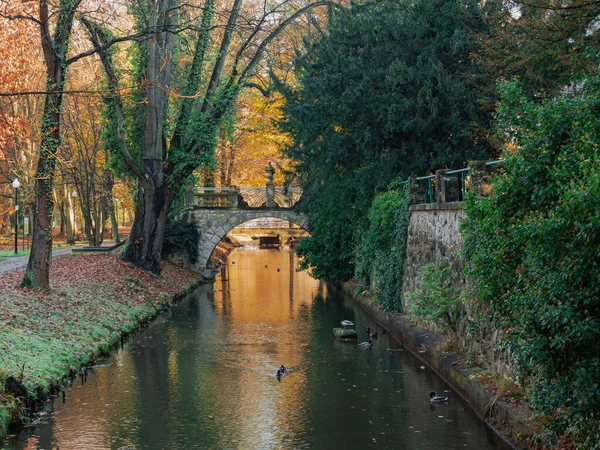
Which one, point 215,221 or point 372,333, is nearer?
point 372,333

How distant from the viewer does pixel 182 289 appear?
86.9 ft

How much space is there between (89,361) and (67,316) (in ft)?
7.26

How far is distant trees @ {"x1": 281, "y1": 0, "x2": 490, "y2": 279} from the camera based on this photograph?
21.0 metres

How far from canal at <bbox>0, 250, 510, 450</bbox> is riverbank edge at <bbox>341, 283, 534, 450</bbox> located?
0.17 m

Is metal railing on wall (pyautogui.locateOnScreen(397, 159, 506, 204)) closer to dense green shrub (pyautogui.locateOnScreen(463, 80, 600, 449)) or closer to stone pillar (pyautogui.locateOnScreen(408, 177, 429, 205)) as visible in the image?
stone pillar (pyautogui.locateOnScreen(408, 177, 429, 205))

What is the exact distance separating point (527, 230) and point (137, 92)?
771 inches

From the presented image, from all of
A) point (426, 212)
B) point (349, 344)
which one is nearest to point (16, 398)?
point (349, 344)

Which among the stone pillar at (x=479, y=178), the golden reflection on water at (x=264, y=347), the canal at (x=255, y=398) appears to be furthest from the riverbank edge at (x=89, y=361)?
the stone pillar at (x=479, y=178)

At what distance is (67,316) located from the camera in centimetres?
1622

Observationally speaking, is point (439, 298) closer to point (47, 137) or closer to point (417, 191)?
point (417, 191)

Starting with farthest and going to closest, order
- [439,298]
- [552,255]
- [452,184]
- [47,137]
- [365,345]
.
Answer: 1. [47,137]
2. [365,345]
3. [452,184]
4. [439,298]
5. [552,255]

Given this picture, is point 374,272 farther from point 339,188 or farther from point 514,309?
point 514,309

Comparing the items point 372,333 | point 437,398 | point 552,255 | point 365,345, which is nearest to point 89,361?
point 365,345

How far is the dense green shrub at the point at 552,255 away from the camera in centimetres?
663
